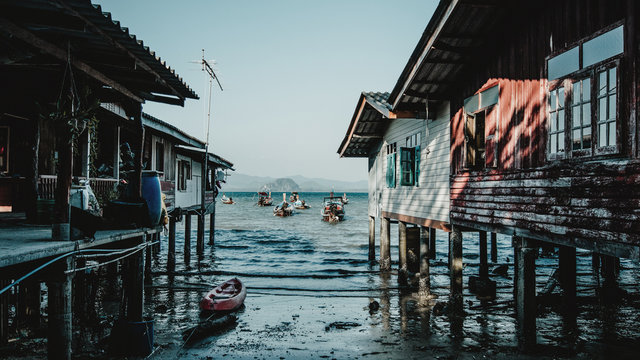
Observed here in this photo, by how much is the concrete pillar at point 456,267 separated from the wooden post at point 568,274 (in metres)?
2.74

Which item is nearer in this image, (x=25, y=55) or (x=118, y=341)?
→ (x=25, y=55)

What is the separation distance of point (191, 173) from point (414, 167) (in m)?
13.0

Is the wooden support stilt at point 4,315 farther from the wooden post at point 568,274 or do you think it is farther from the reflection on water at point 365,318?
the wooden post at point 568,274

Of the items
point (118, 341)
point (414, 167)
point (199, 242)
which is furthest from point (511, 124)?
point (199, 242)

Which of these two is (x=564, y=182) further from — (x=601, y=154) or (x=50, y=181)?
(x=50, y=181)

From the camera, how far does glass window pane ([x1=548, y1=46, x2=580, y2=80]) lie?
21.3ft

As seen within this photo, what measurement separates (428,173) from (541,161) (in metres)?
5.34

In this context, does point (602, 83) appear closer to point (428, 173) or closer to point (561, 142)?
point (561, 142)

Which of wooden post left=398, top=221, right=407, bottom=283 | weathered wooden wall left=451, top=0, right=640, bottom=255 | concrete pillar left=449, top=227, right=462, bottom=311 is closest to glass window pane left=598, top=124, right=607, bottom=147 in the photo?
weathered wooden wall left=451, top=0, right=640, bottom=255

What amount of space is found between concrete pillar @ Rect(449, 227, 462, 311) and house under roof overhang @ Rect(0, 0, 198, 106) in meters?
7.54

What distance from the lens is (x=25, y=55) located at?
5.16m

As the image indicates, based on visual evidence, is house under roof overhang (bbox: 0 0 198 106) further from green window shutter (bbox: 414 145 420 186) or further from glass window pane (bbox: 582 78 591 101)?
green window shutter (bbox: 414 145 420 186)

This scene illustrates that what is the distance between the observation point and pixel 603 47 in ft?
19.5

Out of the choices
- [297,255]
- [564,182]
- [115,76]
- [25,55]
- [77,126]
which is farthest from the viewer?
[297,255]
